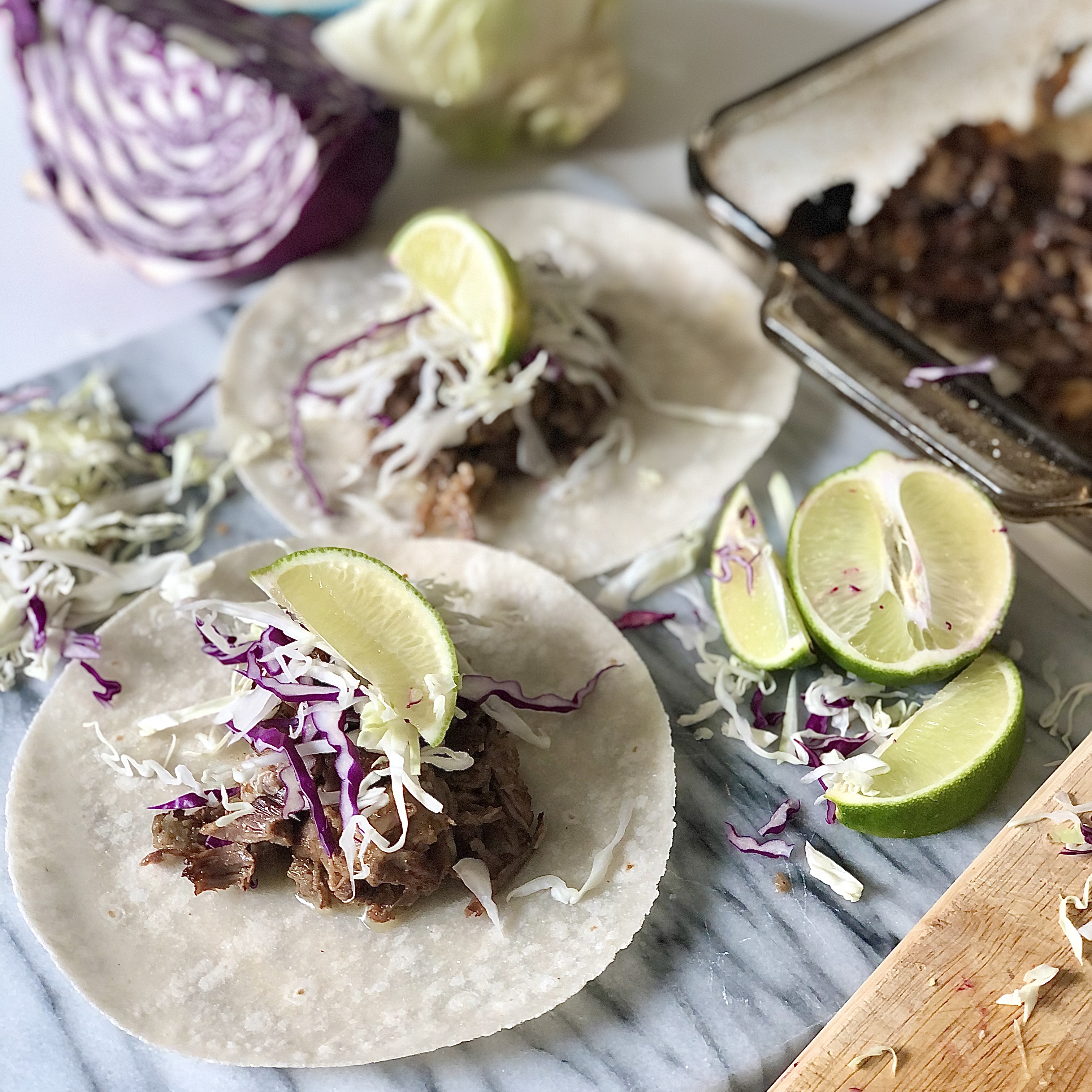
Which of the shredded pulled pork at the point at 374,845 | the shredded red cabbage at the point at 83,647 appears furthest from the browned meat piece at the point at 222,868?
the shredded red cabbage at the point at 83,647

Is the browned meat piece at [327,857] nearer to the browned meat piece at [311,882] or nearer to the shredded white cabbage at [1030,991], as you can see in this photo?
the browned meat piece at [311,882]

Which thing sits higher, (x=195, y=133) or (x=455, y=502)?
(x=195, y=133)

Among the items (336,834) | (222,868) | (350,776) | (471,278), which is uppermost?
(471,278)

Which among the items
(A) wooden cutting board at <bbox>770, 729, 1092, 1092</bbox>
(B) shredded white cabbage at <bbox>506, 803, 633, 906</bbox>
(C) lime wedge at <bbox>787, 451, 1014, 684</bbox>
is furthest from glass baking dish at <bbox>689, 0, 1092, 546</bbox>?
(B) shredded white cabbage at <bbox>506, 803, 633, 906</bbox>

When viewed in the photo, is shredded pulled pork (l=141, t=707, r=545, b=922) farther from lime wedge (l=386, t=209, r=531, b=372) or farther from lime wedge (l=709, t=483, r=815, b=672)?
lime wedge (l=386, t=209, r=531, b=372)

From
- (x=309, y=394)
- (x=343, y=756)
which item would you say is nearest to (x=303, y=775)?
(x=343, y=756)

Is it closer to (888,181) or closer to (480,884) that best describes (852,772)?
(480,884)

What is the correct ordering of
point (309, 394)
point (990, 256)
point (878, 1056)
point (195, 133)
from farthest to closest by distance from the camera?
point (195, 133) < point (990, 256) < point (309, 394) < point (878, 1056)
